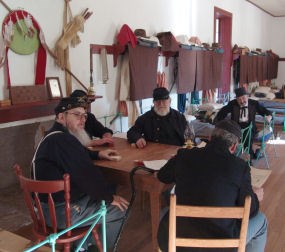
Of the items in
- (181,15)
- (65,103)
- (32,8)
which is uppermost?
(181,15)

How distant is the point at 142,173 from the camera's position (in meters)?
2.10

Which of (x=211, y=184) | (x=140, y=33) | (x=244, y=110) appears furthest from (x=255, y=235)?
(x=140, y=33)

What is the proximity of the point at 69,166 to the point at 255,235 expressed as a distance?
1123 millimetres

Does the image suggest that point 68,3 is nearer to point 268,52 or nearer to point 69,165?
point 69,165

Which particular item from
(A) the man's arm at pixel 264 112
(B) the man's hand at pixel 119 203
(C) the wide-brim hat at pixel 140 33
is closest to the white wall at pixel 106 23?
(C) the wide-brim hat at pixel 140 33

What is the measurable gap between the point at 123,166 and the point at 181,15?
392 cm

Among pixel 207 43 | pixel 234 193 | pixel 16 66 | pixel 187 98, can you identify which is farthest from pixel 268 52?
pixel 234 193

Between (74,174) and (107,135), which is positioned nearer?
(74,174)

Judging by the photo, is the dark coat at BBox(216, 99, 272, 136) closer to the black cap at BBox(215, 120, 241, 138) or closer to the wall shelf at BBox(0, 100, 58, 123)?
the wall shelf at BBox(0, 100, 58, 123)

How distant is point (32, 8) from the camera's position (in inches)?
118

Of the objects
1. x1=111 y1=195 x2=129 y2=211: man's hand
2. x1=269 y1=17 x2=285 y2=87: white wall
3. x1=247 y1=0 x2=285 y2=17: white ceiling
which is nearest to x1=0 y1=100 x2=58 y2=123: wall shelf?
x1=111 y1=195 x2=129 y2=211: man's hand

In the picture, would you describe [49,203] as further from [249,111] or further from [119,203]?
[249,111]

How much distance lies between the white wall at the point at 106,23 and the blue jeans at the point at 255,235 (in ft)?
7.34

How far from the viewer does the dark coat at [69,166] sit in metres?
1.86
